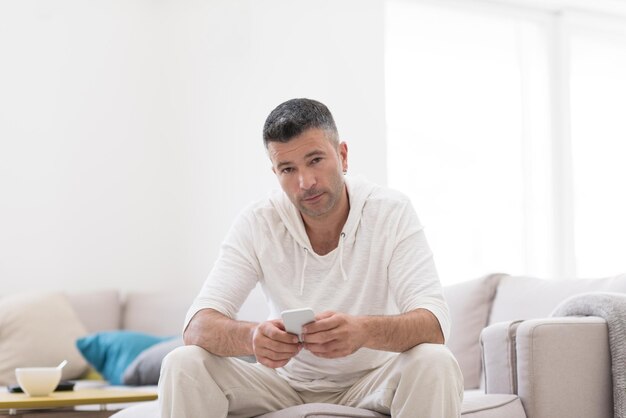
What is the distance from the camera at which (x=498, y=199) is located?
16.9 feet

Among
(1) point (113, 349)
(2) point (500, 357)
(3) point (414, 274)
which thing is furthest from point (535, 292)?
(1) point (113, 349)

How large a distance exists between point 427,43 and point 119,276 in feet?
6.84

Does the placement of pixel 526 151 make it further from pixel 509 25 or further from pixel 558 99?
pixel 509 25

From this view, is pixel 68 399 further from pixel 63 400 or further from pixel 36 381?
pixel 36 381

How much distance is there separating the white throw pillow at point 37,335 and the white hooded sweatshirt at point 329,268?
185cm

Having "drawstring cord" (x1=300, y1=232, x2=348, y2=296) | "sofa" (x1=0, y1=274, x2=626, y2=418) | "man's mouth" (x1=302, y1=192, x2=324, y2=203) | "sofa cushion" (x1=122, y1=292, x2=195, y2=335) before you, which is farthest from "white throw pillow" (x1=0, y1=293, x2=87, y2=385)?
"man's mouth" (x1=302, y1=192, x2=324, y2=203)

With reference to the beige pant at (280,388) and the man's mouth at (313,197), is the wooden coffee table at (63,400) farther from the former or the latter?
the man's mouth at (313,197)

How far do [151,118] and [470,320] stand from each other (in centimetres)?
236

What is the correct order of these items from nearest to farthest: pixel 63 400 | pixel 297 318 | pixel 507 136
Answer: pixel 297 318 < pixel 63 400 < pixel 507 136

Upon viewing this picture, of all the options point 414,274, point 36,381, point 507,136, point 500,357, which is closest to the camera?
point 414,274

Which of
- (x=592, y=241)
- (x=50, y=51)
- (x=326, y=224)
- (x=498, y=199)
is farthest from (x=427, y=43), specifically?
(x=326, y=224)

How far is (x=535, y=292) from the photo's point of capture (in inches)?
121

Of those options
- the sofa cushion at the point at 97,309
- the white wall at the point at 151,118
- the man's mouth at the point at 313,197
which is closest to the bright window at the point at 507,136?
the white wall at the point at 151,118

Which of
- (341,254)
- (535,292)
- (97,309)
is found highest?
(341,254)
